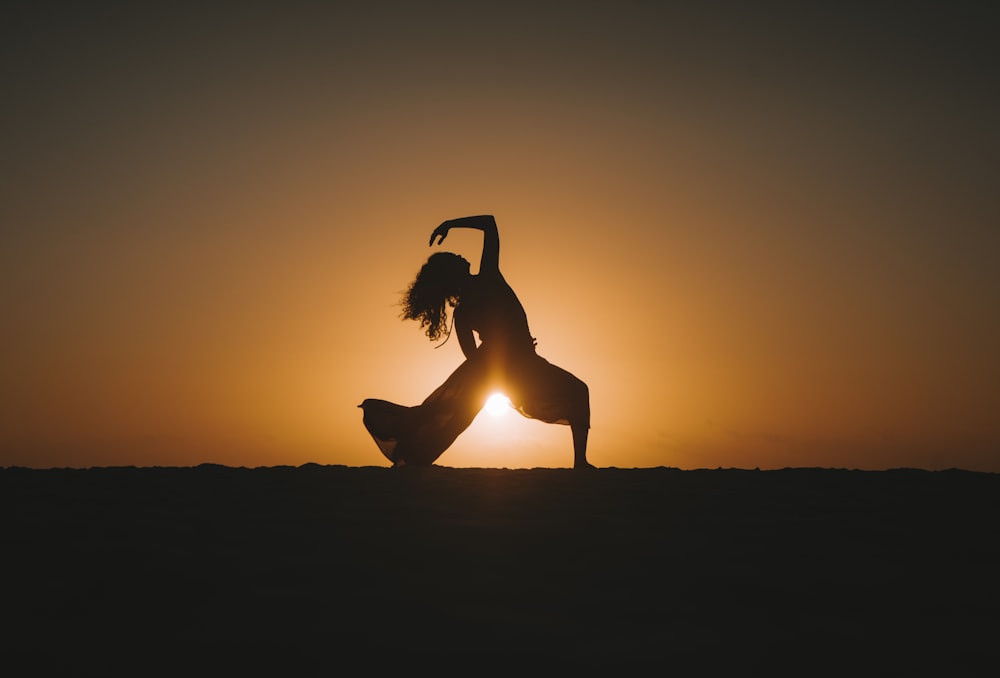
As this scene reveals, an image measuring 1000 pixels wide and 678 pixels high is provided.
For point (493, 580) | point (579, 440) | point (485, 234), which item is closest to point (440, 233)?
point (485, 234)

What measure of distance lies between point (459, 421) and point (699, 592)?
21.0 feet

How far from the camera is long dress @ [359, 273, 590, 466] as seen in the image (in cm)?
1069

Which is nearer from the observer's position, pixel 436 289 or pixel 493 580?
pixel 493 580

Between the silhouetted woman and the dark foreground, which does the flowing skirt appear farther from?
the dark foreground

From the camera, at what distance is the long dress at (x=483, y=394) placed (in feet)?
35.1

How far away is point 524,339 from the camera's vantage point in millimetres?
10812

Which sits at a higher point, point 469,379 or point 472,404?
point 469,379

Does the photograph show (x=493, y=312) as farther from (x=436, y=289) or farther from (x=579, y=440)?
(x=579, y=440)

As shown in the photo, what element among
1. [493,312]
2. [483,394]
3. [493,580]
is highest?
[493,312]

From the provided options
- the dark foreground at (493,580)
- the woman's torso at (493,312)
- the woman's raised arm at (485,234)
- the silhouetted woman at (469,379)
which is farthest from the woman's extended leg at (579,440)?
the dark foreground at (493,580)

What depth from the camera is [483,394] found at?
10.8 meters

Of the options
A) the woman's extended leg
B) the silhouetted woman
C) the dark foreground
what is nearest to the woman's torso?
the silhouetted woman

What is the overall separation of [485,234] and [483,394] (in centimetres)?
179

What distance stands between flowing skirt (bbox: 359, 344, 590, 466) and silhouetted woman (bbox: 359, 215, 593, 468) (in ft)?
0.04
